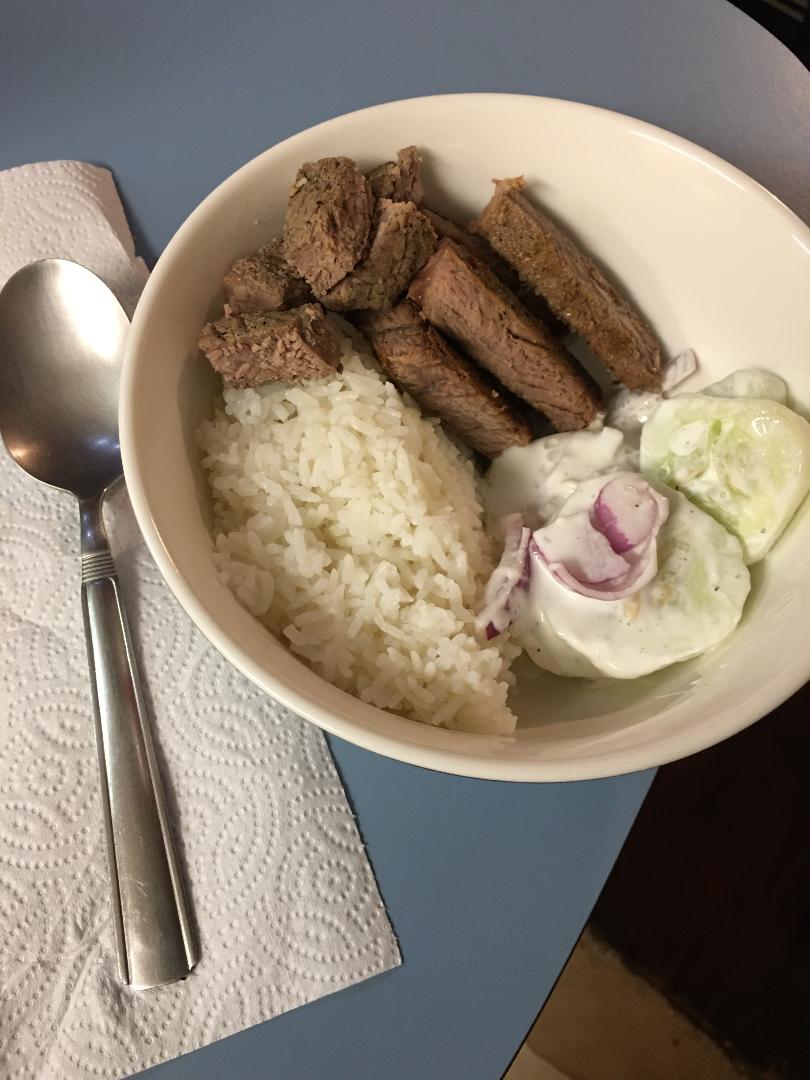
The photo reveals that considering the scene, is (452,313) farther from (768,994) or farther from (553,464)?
(768,994)

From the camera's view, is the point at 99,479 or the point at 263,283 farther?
the point at 99,479

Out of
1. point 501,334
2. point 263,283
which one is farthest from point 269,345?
point 501,334

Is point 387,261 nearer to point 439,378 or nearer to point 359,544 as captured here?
point 439,378

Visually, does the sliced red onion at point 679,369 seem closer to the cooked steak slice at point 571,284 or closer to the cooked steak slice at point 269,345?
the cooked steak slice at point 571,284

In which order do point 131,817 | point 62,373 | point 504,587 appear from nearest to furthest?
point 131,817
point 504,587
point 62,373

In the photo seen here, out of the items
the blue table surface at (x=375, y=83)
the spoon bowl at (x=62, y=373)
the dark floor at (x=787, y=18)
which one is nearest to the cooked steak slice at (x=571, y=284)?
the blue table surface at (x=375, y=83)

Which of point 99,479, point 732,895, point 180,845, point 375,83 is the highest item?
point 375,83

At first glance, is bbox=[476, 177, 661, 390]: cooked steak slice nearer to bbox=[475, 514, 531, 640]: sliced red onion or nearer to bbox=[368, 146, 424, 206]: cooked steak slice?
bbox=[368, 146, 424, 206]: cooked steak slice
